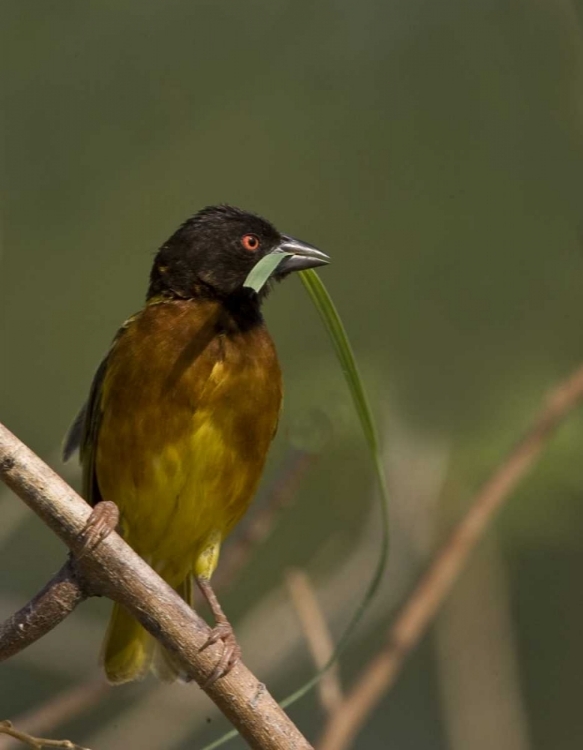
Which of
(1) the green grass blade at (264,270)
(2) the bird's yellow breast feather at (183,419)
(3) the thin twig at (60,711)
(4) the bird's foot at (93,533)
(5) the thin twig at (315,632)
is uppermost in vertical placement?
(1) the green grass blade at (264,270)

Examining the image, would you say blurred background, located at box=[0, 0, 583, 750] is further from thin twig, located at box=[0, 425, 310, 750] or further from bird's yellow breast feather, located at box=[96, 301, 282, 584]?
thin twig, located at box=[0, 425, 310, 750]

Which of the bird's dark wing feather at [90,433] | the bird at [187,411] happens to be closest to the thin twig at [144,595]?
the bird at [187,411]

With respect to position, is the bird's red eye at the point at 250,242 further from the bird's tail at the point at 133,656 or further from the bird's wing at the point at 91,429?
the bird's tail at the point at 133,656

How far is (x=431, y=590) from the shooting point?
10.6 ft

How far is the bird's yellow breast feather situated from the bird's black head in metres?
0.08

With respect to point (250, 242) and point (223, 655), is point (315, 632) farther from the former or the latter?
point (250, 242)

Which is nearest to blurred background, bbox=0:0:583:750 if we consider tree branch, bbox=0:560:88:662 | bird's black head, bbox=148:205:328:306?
bird's black head, bbox=148:205:328:306

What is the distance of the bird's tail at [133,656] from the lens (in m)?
3.93

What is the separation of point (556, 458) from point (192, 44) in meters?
4.38

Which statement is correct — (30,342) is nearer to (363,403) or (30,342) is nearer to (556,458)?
(556,458)

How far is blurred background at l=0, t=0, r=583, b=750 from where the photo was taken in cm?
581

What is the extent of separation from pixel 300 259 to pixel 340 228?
11.1 ft

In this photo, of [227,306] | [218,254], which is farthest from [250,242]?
[227,306]

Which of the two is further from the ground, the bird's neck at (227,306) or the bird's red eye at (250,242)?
the bird's red eye at (250,242)
